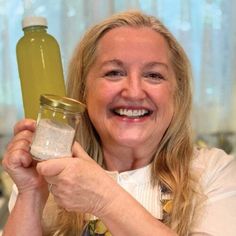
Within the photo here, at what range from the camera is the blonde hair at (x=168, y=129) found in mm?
1062

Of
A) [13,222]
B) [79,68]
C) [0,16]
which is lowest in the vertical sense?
[13,222]

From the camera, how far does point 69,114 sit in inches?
29.4

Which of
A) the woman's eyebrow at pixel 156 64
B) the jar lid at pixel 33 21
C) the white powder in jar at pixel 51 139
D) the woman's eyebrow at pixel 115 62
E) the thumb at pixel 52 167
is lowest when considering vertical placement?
the thumb at pixel 52 167

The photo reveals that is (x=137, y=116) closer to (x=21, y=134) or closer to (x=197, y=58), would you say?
(x=21, y=134)

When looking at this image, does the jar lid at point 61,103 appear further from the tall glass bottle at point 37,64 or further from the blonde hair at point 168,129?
the blonde hair at point 168,129

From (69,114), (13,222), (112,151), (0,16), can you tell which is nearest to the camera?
(69,114)

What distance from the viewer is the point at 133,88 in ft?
3.26

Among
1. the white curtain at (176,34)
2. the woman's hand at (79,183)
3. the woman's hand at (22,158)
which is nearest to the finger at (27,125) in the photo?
the woman's hand at (22,158)

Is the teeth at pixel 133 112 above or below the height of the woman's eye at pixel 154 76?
below

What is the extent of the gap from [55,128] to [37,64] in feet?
0.78

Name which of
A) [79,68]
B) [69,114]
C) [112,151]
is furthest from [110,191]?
[79,68]

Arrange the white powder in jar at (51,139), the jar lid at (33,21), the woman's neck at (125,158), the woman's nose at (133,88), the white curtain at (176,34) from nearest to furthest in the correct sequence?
1. the white powder in jar at (51,139)
2. the jar lid at (33,21)
3. the woman's nose at (133,88)
4. the woman's neck at (125,158)
5. the white curtain at (176,34)

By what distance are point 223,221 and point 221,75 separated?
1133mm

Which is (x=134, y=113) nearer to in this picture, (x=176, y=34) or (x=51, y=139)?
(x=51, y=139)
